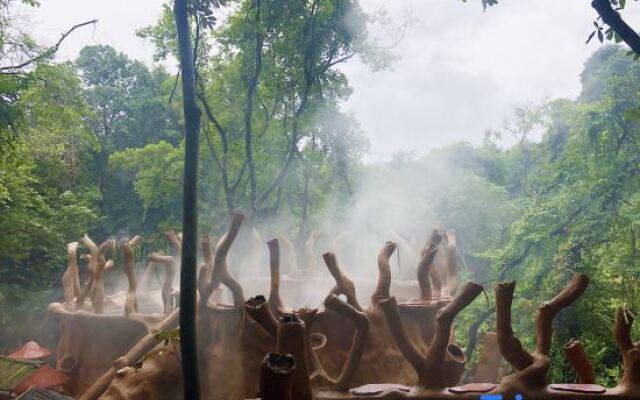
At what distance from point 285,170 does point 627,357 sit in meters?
10.4

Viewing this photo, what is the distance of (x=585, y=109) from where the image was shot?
11.5 metres

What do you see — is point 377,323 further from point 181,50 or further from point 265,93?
point 265,93

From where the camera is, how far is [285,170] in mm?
13641

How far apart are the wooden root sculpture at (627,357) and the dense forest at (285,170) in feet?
4.95

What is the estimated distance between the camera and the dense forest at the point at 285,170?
9.65 m

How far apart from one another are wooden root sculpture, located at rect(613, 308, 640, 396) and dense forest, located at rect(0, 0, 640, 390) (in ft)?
4.95

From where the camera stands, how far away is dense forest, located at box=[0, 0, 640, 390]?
965 cm

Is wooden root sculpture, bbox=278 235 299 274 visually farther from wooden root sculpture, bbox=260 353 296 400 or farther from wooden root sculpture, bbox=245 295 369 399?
wooden root sculpture, bbox=260 353 296 400

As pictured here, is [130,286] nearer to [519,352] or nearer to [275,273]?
[275,273]

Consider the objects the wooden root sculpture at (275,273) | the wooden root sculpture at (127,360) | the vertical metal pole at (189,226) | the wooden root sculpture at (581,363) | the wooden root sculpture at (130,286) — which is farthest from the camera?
the wooden root sculpture at (130,286)

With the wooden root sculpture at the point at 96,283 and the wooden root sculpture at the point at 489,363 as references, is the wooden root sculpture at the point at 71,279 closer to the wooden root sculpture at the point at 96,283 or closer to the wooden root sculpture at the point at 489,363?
the wooden root sculpture at the point at 96,283

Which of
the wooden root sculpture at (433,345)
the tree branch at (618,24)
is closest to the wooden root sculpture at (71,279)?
the wooden root sculpture at (433,345)

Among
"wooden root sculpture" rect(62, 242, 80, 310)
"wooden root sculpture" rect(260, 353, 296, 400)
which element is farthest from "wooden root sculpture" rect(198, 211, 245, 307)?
"wooden root sculpture" rect(62, 242, 80, 310)

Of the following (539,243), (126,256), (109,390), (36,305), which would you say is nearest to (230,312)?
(109,390)
